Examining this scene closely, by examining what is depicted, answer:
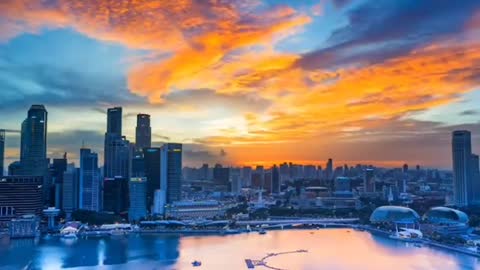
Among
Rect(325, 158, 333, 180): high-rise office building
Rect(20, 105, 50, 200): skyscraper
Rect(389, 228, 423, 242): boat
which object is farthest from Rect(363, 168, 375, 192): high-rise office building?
Rect(20, 105, 50, 200): skyscraper

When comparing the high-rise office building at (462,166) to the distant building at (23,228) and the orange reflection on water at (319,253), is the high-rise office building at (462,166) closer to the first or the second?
the orange reflection on water at (319,253)

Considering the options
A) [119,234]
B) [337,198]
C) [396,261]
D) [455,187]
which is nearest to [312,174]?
[337,198]

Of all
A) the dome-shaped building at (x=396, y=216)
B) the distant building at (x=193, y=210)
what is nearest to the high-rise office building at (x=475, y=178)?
the dome-shaped building at (x=396, y=216)

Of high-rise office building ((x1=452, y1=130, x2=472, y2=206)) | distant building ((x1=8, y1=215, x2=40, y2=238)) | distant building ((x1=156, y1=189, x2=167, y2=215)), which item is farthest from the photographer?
high-rise office building ((x1=452, y1=130, x2=472, y2=206))

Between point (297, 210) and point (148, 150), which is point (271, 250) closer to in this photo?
point (297, 210)

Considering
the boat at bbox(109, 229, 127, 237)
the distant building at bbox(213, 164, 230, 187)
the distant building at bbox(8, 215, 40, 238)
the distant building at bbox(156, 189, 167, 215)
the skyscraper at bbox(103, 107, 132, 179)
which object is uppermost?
the skyscraper at bbox(103, 107, 132, 179)

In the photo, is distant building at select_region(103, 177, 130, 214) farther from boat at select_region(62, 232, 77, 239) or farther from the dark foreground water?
the dark foreground water

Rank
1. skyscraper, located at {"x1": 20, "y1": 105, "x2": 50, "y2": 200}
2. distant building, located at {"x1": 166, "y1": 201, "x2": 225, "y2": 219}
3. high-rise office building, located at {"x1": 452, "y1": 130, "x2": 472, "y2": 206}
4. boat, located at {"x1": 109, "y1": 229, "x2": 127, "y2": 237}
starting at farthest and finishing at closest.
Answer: high-rise office building, located at {"x1": 452, "y1": 130, "x2": 472, "y2": 206} → skyscraper, located at {"x1": 20, "y1": 105, "x2": 50, "y2": 200} → distant building, located at {"x1": 166, "y1": 201, "x2": 225, "y2": 219} → boat, located at {"x1": 109, "y1": 229, "x2": 127, "y2": 237}

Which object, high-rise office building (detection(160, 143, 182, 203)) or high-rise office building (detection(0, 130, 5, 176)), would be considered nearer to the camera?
high-rise office building (detection(160, 143, 182, 203))
